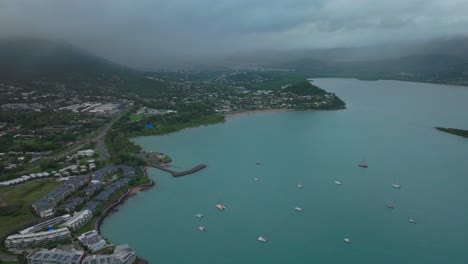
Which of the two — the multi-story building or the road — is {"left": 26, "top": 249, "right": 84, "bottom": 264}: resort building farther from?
the road

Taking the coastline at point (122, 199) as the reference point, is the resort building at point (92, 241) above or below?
above

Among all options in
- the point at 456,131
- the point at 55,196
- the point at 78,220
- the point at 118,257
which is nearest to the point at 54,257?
the point at 118,257

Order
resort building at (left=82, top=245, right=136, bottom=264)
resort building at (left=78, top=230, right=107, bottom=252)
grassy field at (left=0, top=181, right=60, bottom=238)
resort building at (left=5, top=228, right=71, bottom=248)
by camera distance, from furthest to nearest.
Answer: grassy field at (left=0, top=181, right=60, bottom=238)
resort building at (left=5, top=228, right=71, bottom=248)
resort building at (left=78, top=230, right=107, bottom=252)
resort building at (left=82, top=245, right=136, bottom=264)

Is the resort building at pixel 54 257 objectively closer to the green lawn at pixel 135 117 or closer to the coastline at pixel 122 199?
the coastline at pixel 122 199

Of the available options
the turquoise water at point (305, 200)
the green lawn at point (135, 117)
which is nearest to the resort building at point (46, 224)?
the turquoise water at point (305, 200)

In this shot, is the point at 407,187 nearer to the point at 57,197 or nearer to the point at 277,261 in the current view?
the point at 277,261

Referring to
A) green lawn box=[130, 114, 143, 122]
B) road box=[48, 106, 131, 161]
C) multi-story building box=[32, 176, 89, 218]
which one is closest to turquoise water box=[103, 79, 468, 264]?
multi-story building box=[32, 176, 89, 218]

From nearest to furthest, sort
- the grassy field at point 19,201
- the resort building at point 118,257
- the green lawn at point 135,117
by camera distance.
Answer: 1. the resort building at point 118,257
2. the grassy field at point 19,201
3. the green lawn at point 135,117
